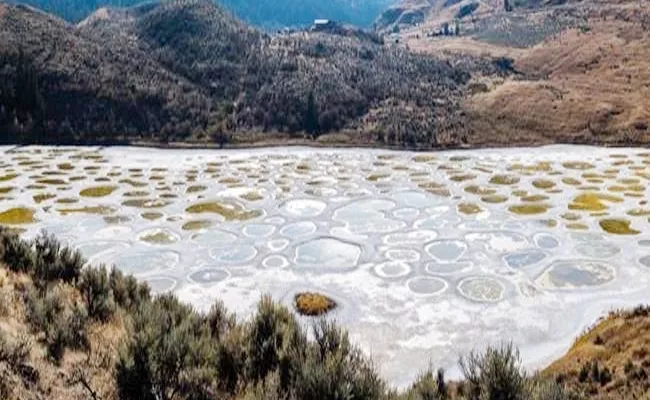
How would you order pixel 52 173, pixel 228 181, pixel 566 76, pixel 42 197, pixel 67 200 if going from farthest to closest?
pixel 566 76 < pixel 52 173 < pixel 228 181 < pixel 42 197 < pixel 67 200

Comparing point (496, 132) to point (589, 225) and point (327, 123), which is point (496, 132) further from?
point (589, 225)

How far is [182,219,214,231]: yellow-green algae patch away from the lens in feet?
125

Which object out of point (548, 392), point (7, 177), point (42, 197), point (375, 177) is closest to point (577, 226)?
point (375, 177)

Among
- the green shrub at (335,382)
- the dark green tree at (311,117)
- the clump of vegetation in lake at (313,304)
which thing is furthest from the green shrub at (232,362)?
the dark green tree at (311,117)

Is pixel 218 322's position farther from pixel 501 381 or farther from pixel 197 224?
pixel 197 224

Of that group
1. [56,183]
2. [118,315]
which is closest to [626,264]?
[118,315]

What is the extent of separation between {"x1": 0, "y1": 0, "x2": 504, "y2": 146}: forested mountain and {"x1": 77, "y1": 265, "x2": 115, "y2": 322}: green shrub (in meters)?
51.9

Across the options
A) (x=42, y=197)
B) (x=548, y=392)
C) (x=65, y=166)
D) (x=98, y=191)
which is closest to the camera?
(x=548, y=392)

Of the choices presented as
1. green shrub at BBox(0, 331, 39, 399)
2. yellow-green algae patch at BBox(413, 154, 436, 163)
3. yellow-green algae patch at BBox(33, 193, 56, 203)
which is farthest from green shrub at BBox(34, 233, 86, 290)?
yellow-green algae patch at BBox(413, 154, 436, 163)

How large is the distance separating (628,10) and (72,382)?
466 feet

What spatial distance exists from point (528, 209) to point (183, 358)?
32.9m

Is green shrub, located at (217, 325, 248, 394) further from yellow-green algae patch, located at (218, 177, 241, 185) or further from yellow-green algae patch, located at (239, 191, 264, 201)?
yellow-green algae patch, located at (218, 177, 241, 185)

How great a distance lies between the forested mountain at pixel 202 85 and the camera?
72.1 metres

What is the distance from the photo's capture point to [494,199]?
43.6 metres
